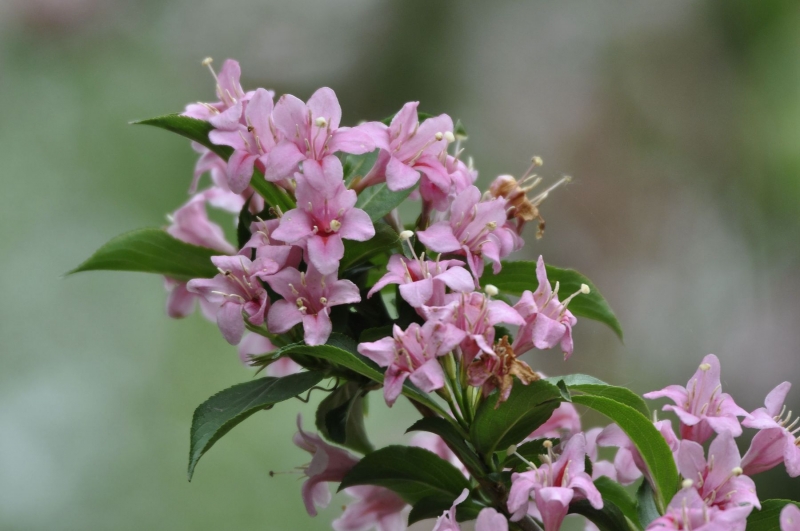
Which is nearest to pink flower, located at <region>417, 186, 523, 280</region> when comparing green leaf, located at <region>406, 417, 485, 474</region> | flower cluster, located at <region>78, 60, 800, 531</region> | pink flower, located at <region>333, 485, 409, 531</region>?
flower cluster, located at <region>78, 60, 800, 531</region>

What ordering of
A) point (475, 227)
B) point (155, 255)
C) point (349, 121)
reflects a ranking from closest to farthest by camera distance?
point (475, 227) < point (155, 255) < point (349, 121)

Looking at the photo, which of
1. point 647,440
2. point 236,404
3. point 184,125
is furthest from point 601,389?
point 184,125

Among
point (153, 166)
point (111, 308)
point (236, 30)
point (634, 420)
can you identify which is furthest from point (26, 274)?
point (634, 420)

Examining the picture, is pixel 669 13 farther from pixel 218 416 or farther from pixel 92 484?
pixel 218 416

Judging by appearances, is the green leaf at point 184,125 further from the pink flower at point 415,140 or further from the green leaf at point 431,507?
the green leaf at point 431,507

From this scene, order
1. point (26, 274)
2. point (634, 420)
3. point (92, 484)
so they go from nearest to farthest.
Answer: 1. point (634, 420)
2. point (92, 484)
3. point (26, 274)

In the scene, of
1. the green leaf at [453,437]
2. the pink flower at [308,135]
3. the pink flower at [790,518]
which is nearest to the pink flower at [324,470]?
the green leaf at [453,437]

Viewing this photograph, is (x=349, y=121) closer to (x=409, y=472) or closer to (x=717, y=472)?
(x=409, y=472)
